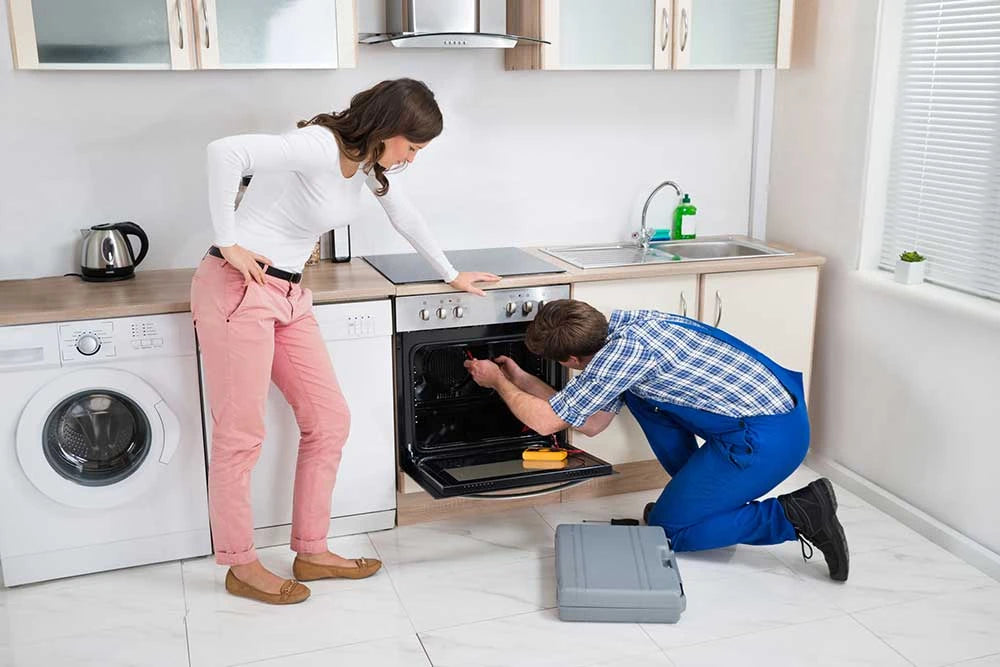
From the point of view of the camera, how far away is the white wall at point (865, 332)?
3.01 metres

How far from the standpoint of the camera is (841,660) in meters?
2.50

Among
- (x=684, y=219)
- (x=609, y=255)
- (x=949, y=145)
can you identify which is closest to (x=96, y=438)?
(x=609, y=255)

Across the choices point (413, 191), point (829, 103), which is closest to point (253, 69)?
point (413, 191)

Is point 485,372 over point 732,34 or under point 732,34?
under

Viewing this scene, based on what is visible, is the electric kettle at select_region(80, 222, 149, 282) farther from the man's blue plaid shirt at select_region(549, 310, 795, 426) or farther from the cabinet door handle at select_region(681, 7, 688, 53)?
the cabinet door handle at select_region(681, 7, 688, 53)

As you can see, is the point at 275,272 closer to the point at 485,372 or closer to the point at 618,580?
the point at 485,372

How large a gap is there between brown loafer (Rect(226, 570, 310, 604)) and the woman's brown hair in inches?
47.2

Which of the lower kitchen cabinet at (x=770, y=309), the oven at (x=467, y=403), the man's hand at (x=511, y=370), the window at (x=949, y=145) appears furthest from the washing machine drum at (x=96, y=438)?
the window at (x=949, y=145)

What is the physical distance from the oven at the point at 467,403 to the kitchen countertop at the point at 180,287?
7 centimetres

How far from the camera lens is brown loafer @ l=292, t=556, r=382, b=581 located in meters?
2.90

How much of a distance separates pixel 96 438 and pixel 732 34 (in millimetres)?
2469

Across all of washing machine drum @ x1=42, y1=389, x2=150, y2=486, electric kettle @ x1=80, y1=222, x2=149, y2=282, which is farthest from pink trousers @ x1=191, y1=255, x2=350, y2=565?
electric kettle @ x1=80, y1=222, x2=149, y2=282

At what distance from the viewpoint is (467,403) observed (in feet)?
10.8

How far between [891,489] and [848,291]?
0.70 m
